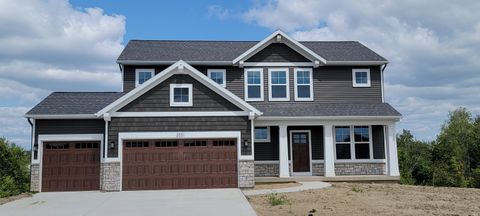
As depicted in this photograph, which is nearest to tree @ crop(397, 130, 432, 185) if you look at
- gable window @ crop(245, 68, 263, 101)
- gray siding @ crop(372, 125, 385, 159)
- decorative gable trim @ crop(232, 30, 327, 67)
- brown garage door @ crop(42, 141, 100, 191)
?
gray siding @ crop(372, 125, 385, 159)

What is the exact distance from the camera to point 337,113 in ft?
67.8

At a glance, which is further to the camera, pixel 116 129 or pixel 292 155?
pixel 292 155

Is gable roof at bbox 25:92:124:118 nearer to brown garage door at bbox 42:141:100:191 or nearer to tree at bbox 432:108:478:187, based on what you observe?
brown garage door at bbox 42:141:100:191

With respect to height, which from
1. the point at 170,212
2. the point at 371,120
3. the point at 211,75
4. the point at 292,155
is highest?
the point at 211,75

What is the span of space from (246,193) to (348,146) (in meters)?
7.39

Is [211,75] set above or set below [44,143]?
above

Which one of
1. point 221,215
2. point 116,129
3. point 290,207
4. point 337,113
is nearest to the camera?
point 221,215

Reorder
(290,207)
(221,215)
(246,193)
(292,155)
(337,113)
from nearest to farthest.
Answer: (221,215) → (290,207) → (246,193) → (337,113) → (292,155)

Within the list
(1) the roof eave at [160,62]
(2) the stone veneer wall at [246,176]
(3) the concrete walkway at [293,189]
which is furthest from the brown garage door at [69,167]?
(3) the concrete walkway at [293,189]

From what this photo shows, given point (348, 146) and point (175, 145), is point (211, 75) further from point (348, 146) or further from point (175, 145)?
point (348, 146)

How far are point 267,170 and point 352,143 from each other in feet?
14.1

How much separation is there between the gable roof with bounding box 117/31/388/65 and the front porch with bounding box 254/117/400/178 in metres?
3.34

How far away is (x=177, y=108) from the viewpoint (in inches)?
722

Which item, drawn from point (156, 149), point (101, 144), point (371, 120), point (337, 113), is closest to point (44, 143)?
point (101, 144)
